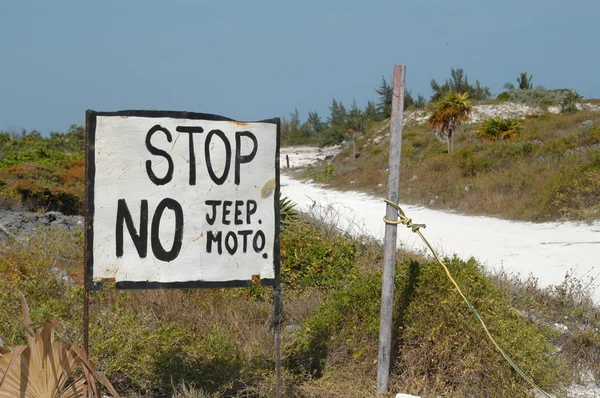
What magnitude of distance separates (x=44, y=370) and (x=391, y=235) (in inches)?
82.5

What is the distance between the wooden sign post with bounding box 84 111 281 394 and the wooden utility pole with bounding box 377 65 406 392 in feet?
2.31

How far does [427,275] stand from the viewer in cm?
457

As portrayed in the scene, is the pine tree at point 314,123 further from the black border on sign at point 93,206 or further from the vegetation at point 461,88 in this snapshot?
the black border on sign at point 93,206

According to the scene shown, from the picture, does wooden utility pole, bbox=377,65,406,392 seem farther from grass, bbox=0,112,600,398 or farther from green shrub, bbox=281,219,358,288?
green shrub, bbox=281,219,358,288

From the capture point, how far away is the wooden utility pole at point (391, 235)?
12.7ft

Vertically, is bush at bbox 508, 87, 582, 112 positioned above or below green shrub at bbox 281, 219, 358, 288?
above

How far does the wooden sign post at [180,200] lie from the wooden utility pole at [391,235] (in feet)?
2.31

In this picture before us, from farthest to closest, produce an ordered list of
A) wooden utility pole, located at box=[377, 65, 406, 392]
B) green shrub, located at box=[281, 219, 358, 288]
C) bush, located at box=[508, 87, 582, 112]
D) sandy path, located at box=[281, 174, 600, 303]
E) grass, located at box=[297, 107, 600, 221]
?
bush, located at box=[508, 87, 582, 112] < grass, located at box=[297, 107, 600, 221] < sandy path, located at box=[281, 174, 600, 303] < green shrub, located at box=[281, 219, 358, 288] < wooden utility pole, located at box=[377, 65, 406, 392]

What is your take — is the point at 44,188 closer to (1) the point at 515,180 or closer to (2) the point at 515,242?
(2) the point at 515,242

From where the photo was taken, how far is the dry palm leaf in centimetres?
308

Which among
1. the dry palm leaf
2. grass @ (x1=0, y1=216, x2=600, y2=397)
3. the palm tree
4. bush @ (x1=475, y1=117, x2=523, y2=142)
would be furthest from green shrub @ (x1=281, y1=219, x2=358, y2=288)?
bush @ (x1=475, y1=117, x2=523, y2=142)

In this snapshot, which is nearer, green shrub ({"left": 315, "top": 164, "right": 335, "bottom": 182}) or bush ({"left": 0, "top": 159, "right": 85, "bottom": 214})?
bush ({"left": 0, "top": 159, "right": 85, "bottom": 214})

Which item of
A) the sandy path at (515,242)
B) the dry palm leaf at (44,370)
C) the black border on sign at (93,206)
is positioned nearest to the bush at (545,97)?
the sandy path at (515,242)

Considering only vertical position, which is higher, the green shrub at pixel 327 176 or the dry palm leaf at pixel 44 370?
A: the green shrub at pixel 327 176
